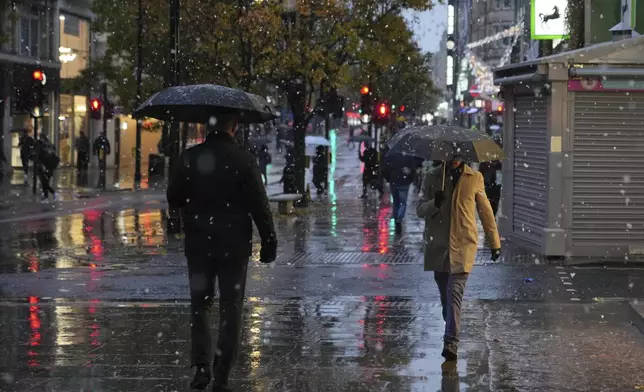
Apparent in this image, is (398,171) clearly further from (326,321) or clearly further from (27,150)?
(27,150)

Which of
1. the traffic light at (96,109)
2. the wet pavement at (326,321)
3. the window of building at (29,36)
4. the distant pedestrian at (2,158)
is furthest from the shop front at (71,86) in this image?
the wet pavement at (326,321)

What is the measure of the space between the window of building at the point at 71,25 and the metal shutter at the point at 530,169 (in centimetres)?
3584

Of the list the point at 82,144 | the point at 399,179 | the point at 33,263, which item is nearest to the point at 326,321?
the point at 33,263

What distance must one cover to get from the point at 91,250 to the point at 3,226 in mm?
5103

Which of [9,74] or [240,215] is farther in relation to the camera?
[9,74]

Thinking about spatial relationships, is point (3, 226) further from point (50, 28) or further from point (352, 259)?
point (50, 28)

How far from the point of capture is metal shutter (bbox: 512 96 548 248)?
15.8 metres

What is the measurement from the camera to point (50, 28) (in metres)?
46.1

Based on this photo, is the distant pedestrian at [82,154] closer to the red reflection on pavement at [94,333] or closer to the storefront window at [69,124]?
the storefront window at [69,124]

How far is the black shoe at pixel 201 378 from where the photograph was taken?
7156mm

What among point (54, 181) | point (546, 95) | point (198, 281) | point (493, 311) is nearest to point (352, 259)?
point (546, 95)

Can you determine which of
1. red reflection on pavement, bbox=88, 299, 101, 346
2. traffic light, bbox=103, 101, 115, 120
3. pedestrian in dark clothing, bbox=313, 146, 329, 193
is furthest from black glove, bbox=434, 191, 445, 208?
traffic light, bbox=103, 101, 115, 120

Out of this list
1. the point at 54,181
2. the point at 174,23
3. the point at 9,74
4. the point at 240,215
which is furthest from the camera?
the point at 9,74

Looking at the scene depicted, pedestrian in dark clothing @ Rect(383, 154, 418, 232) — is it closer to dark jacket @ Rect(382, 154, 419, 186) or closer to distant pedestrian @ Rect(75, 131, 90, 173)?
dark jacket @ Rect(382, 154, 419, 186)
